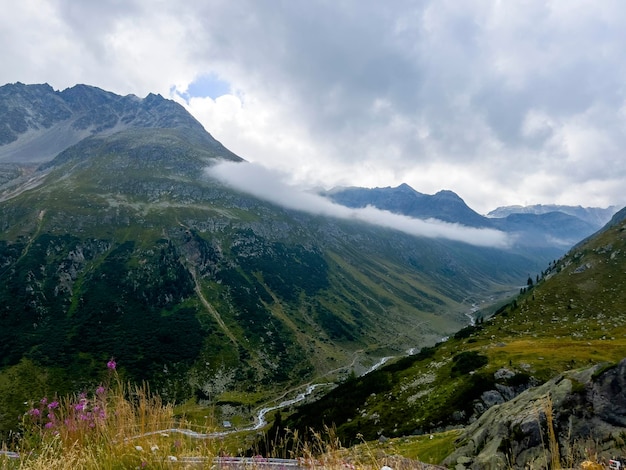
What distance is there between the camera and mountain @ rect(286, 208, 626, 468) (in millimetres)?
16406

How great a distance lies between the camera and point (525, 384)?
49188mm

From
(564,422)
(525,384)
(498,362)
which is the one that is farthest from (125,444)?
(498,362)

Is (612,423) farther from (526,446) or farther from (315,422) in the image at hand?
(315,422)

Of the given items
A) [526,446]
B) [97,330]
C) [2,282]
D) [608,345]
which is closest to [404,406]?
[608,345]

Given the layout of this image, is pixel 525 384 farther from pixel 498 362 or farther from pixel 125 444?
pixel 125 444

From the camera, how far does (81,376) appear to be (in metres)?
150

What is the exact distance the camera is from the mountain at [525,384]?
53.8 ft

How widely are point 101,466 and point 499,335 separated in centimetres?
10156

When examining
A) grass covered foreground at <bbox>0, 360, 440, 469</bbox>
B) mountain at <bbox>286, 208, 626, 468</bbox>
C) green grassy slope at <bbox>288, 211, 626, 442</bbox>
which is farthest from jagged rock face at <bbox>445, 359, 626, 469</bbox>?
green grassy slope at <bbox>288, 211, 626, 442</bbox>

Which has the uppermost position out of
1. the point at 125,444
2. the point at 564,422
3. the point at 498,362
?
the point at 125,444

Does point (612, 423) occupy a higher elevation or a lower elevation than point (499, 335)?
higher

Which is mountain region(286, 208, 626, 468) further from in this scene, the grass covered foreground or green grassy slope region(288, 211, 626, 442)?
the grass covered foreground

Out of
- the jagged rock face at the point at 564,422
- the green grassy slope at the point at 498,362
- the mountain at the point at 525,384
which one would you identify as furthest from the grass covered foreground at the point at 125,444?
the green grassy slope at the point at 498,362

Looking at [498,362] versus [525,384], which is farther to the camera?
[498,362]
